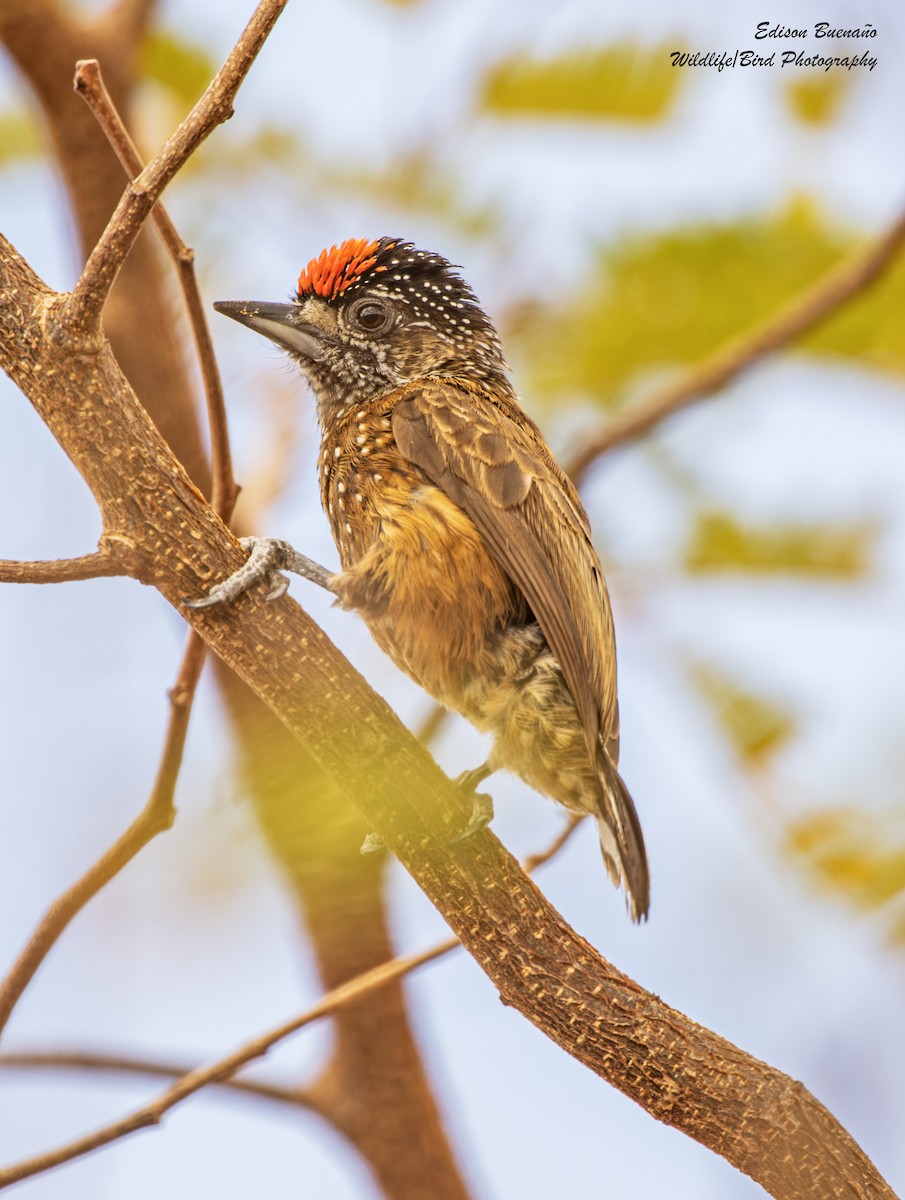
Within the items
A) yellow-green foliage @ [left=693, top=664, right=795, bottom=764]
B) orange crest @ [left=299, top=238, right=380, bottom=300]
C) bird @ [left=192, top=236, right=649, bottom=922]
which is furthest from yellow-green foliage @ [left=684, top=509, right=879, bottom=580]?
orange crest @ [left=299, top=238, right=380, bottom=300]

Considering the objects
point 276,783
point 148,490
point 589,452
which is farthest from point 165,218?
point 589,452

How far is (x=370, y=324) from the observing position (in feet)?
13.4

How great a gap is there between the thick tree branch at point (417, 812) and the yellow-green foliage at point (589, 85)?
3.04 meters

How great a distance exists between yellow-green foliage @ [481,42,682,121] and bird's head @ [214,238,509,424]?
3.81 ft

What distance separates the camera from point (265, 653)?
2586 millimetres

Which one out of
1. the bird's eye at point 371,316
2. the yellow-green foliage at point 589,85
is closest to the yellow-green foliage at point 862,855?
the bird's eye at point 371,316

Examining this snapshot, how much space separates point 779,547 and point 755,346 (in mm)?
870

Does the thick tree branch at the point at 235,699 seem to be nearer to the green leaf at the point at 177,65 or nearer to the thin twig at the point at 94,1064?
the green leaf at the point at 177,65

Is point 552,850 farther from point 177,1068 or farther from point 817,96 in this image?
point 817,96

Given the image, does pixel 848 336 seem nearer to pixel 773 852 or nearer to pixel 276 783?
pixel 773 852

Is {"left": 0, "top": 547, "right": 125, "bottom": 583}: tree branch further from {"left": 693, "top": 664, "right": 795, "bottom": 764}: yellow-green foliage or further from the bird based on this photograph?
{"left": 693, "top": 664, "right": 795, "bottom": 764}: yellow-green foliage

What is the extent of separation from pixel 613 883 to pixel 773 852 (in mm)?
605

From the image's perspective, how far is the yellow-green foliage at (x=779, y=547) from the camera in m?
4.78

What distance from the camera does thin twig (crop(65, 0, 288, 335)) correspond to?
226cm
